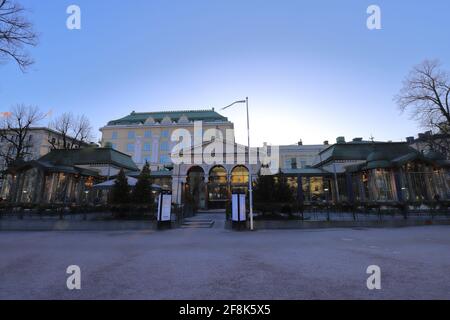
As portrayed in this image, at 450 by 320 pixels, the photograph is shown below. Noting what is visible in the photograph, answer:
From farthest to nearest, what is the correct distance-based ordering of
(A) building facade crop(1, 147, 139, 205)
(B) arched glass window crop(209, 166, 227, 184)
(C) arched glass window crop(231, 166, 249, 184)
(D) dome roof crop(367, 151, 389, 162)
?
(B) arched glass window crop(209, 166, 227, 184) → (C) arched glass window crop(231, 166, 249, 184) → (A) building facade crop(1, 147, 139, 205) → (D) dome roof crop(367, 151, 389, 162)

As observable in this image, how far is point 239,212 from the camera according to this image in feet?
51.5

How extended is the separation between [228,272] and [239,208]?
10086 millimetres

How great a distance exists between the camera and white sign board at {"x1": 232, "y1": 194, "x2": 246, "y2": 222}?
15625mm

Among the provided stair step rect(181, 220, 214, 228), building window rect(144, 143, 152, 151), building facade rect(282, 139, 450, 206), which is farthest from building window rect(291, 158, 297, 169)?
stair step rect(181, 220, 214, 228)

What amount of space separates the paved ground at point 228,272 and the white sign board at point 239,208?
6454 millimetres

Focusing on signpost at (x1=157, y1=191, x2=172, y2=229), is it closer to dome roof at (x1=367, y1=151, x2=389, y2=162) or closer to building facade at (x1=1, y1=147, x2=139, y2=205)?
building facade at (x1=1, y1=147, x2=139, y2=205)

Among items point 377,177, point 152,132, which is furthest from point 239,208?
point 152,132

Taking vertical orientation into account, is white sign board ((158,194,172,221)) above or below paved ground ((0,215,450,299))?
above

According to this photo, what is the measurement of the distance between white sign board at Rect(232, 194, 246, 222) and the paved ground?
6454 millimetres

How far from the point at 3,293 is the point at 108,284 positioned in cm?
189

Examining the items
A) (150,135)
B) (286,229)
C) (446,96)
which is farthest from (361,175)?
(150,135)

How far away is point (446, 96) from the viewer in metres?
25.4

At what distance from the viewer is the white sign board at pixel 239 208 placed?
1562cm

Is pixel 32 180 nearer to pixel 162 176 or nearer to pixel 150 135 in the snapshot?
pixel 162 176
